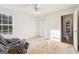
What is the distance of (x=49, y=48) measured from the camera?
198 cm

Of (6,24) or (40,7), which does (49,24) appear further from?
(6,24)

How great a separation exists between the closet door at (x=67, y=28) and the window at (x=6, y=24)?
3.75ft

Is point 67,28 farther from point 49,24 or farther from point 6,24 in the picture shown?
point 6,24

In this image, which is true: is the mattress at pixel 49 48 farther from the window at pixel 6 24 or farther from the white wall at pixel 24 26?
the window at pixel 6 24

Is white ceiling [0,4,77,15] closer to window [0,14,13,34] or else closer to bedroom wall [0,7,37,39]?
bedroom wall [0,7,37,39]

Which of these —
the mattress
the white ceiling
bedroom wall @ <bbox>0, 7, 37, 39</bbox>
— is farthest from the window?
the mattress

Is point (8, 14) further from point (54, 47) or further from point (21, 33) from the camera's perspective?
point (54, 47)

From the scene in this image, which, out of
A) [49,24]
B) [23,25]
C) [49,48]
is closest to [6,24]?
[23,25]

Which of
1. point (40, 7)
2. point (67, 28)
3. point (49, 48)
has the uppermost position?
point (40, 7)

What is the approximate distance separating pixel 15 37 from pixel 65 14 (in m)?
1.17

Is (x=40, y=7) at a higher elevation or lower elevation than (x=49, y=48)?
higher

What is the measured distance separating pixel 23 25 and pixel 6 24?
0.36 meters

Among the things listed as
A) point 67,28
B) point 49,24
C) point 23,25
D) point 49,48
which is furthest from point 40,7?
point 49,48

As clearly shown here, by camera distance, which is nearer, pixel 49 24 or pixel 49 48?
pixel 49 48
